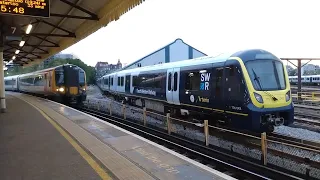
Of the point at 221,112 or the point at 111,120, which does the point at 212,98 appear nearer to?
the point at 221,112

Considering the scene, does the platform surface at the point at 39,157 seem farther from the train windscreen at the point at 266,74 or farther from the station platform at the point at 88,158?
the train windscreen at the point at 266,74

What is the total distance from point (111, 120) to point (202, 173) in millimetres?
11000

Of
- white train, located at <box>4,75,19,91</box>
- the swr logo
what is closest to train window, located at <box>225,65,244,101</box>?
the swr logo

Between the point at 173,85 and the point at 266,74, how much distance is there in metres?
5.23

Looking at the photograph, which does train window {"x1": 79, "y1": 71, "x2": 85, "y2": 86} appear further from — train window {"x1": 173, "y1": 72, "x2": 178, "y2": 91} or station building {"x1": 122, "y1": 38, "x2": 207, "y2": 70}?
station building {"x1": 122, "y1": 38, "x2": 207, "y2": 70}

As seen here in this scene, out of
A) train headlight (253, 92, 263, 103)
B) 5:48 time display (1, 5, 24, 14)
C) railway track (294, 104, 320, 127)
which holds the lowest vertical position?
railway track (294, 104, 320, 127)

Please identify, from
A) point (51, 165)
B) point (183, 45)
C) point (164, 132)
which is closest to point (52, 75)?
point (164, 132)

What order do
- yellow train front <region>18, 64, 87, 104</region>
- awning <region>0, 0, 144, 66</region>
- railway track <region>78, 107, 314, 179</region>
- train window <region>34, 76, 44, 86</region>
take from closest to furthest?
railway track <region>78, 107, 314, 179</region>
awning <region>0, 0, 144, 66</region>
yellow train front <region>18, 64, 87, 104</region>
train window <region>34, 76, 44, 86</region>

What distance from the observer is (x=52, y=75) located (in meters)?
24.2

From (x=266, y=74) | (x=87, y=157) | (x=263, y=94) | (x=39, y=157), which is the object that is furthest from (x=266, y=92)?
(x=39, y=157)

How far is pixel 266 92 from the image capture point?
31.8ft

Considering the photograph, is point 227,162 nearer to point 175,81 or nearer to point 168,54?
point 175,81

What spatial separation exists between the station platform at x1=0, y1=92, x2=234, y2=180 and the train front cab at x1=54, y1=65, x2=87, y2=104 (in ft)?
47.9

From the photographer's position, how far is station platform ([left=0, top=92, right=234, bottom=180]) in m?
5.31
